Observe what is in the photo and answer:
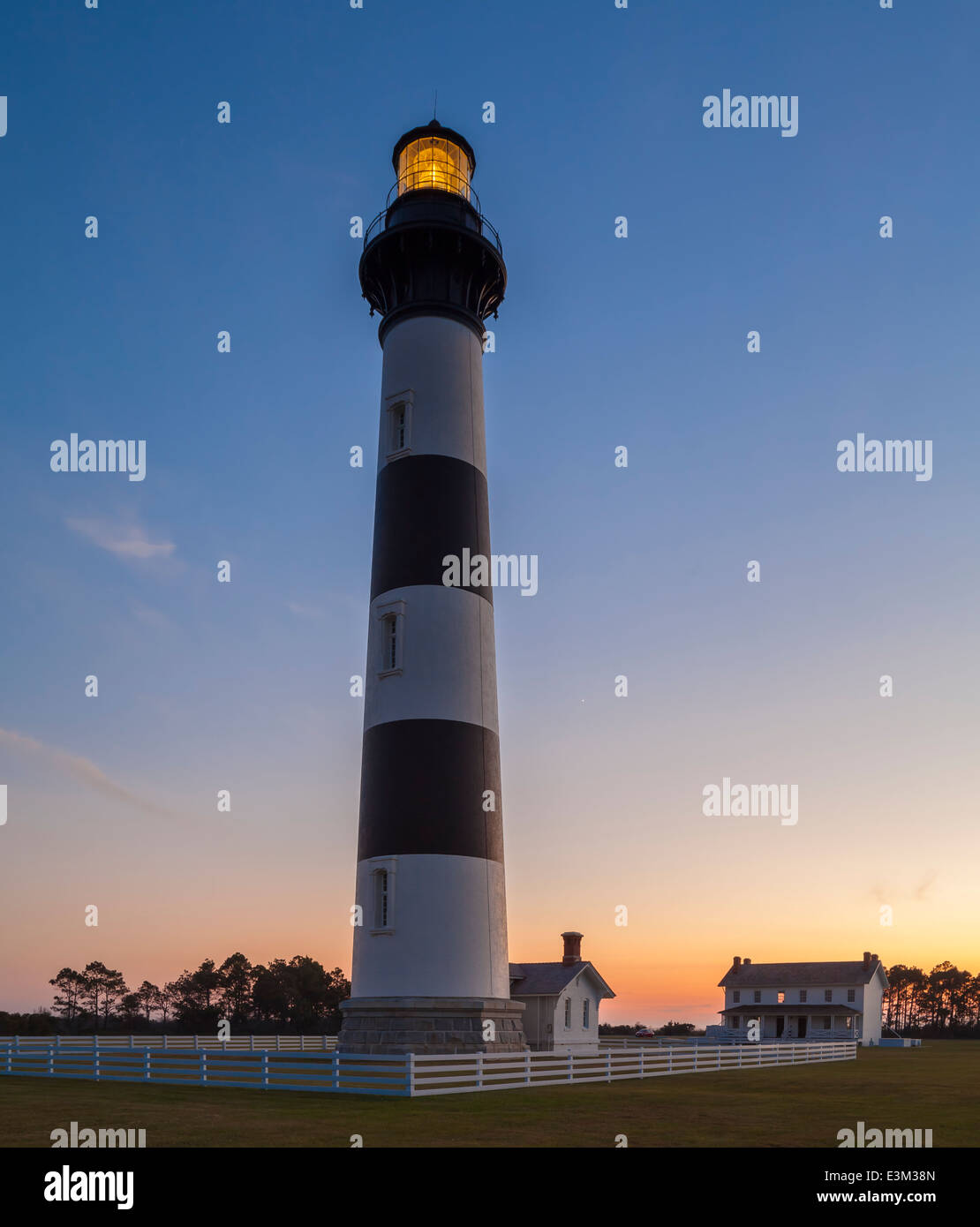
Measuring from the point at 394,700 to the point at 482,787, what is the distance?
2963 millimetres

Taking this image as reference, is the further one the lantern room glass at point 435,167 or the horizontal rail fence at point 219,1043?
the horizontal rail fence at point 219,1043

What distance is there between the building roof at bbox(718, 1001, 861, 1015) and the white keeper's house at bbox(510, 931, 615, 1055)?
2587 cm

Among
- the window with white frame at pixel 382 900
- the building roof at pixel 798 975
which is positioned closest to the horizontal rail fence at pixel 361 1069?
the window with white frame at pixel 382 900

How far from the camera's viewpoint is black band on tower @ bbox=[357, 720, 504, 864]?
23812mm

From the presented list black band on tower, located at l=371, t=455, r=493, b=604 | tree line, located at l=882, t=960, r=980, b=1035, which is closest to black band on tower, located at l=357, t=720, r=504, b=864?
black band on tower, located at l=371, t=455, r=493, b=604

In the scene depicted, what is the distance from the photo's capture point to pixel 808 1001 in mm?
66250

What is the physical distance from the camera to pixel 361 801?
2530cm

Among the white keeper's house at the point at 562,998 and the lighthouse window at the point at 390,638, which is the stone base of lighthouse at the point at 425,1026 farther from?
the white keeper's house at the point at 562,998

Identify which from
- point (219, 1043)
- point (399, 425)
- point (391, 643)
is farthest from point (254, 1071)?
point (399, 425)

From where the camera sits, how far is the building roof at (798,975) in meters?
65.7

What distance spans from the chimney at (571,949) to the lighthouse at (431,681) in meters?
16.1

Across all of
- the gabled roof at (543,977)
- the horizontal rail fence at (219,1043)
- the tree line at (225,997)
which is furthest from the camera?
the tree line at (225,997)

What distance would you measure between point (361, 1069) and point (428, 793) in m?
6.33
